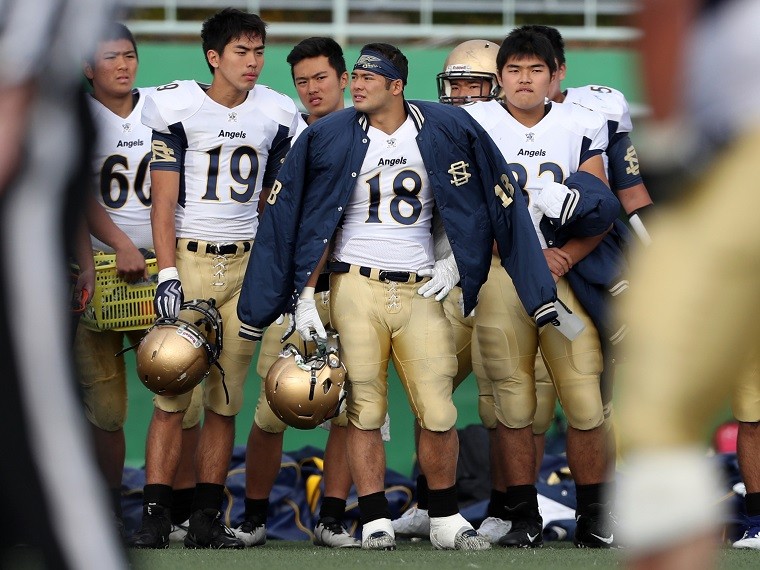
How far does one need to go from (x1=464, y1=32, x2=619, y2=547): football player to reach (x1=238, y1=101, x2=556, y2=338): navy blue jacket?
27 centimetres

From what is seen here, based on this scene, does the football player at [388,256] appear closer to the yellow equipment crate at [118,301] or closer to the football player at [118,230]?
the yellow equipment crate at [118,301]

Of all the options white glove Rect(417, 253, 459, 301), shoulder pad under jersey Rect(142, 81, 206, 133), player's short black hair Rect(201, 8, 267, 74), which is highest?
player's short black hair Rect(201, 8, 267, 74)

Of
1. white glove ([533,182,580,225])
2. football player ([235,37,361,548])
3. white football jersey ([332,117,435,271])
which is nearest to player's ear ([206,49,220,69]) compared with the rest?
football player ([235,37,361,548])

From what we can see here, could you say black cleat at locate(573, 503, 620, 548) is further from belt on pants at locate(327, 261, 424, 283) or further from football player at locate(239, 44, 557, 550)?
belt on pants at locate(327, 261, 424, 283)

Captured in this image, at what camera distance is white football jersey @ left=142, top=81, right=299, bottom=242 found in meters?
6.29

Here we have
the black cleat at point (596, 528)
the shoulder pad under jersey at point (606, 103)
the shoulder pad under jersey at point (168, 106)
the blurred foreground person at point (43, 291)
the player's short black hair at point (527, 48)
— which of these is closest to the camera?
the blurred foreground person at point (43, 291)

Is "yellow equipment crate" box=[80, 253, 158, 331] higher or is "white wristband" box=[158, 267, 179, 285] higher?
"white wristband" box=[158, 267, 179, 285]

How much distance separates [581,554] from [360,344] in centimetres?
121

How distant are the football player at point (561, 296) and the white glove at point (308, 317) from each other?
0.76 metres

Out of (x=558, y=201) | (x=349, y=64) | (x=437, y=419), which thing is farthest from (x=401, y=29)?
(x=437, y=419)

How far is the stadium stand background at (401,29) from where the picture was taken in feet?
30.6

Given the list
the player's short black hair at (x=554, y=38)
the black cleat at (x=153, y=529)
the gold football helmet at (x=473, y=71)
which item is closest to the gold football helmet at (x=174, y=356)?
the black cleat at (x=153, y=529)

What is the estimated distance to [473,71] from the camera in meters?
7.27

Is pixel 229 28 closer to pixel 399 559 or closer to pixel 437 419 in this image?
pixel 437 419
